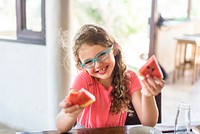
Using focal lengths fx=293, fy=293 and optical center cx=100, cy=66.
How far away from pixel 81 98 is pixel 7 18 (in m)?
2.23

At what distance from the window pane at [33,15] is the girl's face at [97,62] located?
1.47 metres

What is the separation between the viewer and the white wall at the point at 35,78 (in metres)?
2.49

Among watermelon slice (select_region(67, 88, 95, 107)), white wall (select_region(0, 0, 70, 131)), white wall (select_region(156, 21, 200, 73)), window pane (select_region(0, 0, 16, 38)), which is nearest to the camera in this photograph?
watermelon slice (select_region(67, 88, 95, 107))

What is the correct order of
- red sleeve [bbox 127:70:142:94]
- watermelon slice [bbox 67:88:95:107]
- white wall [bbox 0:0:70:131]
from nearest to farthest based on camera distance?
watermelon slice [bbox 67:88:95:107] → red sleeve [bbox 127:70:142:94] → white wall [bbox 0:0:70:131]

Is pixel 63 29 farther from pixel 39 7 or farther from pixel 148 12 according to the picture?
pixel 148 12

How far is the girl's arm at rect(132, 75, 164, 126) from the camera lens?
4.14 ft

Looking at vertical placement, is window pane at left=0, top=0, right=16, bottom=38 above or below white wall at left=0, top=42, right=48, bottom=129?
above

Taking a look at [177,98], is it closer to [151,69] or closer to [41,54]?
[41,54]

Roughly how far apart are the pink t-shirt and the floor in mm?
1872

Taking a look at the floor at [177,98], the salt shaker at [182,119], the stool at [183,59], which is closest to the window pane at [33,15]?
the floor at [177,98]

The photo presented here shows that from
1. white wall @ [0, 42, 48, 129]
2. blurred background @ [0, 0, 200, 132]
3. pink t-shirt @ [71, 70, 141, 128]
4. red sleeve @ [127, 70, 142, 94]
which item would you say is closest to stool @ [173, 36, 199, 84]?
blurred background @ [0, 0, 200, 132]

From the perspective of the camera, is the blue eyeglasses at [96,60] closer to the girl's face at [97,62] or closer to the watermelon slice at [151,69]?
the girl's face at [97,62]

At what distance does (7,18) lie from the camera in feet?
9.95

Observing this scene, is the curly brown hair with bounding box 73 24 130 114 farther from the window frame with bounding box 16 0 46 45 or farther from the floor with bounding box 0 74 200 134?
the floor with bounding box 0 74 200 134
